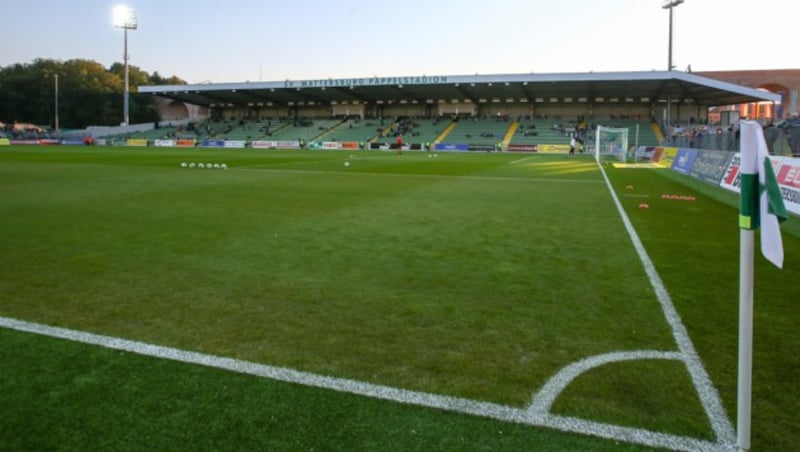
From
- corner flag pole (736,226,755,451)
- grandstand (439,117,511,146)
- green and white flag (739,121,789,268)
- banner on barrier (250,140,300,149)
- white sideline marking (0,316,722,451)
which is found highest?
grandstand (439,117,511,146)

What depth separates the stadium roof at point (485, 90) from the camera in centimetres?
5603

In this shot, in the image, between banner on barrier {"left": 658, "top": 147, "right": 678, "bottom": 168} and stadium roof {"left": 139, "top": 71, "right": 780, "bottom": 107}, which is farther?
stadium roof {"left": 139, "top": 71, "right": 780, "bottom": 107}

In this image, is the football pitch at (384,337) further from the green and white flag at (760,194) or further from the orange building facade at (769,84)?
the orange building facade at (769,84)

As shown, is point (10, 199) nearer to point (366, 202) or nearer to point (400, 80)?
point (366, 202)

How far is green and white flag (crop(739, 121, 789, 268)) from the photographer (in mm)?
2693

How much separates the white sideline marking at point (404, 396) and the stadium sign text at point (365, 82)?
62061mm

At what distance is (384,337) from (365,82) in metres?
64.8

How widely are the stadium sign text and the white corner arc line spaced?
61837mm

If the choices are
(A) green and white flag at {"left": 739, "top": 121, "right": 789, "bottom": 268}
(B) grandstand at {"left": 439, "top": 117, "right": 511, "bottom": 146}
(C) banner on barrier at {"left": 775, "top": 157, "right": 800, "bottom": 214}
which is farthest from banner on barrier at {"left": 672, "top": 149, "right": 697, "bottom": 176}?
(B) grandstand at {"left": 439, "top": 117, "right": 511, "bottom": 146}

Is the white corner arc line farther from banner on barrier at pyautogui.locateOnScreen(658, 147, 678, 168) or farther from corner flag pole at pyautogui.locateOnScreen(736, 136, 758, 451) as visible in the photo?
banner on barrier at pyautogui.locateOnScreen(658, 147, 678, 168)

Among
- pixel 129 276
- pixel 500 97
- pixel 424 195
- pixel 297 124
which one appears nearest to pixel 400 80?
pixel 500 97

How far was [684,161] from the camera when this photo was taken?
2700 cm

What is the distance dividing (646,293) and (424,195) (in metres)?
10.2

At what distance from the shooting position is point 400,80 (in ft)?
215
